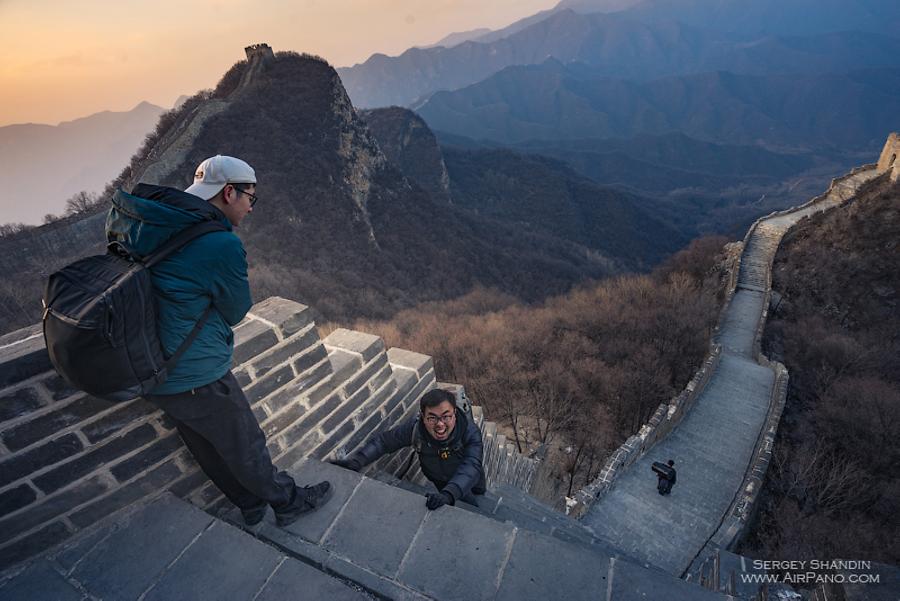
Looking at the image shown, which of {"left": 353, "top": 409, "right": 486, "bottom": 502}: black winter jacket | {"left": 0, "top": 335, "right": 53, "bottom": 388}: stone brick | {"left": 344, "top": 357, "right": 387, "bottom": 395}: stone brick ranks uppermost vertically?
{"left": 0, "top": 335, "right": 53, "bottom": 388}: stone brick

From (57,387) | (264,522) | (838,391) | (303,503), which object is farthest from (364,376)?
(838,391)

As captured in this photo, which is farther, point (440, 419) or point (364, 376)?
point (364, 376)

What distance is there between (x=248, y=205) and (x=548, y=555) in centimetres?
254

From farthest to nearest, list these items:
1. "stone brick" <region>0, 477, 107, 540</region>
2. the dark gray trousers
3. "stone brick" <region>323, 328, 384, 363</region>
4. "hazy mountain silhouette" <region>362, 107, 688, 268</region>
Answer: "hazy mountain silhouette" <region>362, 107, 688, 268</region> < "stone brick" <region>323, 328, 384, 363</region> < the dark gray trousers < "stone brick" <region>0, 477, 107, 540</region>

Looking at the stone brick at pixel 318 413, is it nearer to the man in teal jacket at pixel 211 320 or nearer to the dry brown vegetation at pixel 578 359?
the man in teal jacket at pixel 211 320

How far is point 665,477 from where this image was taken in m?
8.73

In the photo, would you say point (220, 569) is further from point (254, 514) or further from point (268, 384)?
point (268, 384)

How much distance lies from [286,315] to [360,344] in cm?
87

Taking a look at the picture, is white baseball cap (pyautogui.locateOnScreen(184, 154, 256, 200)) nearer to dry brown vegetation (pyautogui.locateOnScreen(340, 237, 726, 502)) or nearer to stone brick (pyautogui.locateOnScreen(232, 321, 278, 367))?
stone brick (pyautogui.locateOnScreen(232, 321, 278, 367))

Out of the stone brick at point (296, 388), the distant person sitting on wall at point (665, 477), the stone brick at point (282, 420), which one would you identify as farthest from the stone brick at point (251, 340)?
the distant person sitting on wall at point (665, 477)

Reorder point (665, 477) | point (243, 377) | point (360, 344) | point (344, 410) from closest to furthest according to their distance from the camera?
1. point (243, 377)
2. point (344, 410)
3. point (360, 344)
4. point (665, 477)

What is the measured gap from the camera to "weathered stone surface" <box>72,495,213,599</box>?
2047mm

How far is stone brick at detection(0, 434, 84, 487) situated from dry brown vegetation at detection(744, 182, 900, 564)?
29.4 feet

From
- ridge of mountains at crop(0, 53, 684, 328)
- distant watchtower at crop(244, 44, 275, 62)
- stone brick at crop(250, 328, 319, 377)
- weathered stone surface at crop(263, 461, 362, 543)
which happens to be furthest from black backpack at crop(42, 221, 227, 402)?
distant watchtower at crop(244, 44, 275, 62)
